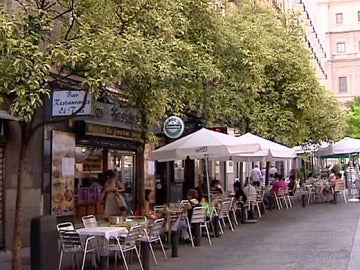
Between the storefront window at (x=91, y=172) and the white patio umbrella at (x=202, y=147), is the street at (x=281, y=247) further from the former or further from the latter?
the storefront window at (x=91, y=172)

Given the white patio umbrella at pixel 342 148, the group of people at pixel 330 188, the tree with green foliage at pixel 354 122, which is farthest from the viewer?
the tree with green foliage at pixel 354 122

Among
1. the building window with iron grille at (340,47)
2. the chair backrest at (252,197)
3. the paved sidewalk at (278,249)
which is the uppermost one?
the building window with iron grille at (340,47)

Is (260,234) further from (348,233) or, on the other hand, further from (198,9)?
(198,9)

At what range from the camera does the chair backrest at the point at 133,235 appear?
10.3m

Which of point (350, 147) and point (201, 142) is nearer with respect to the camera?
point (201, 142)

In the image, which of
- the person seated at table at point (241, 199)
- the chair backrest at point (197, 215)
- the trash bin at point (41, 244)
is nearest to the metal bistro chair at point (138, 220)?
the chair backrest at point (197, 215)

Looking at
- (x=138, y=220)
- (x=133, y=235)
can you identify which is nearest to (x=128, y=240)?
(x=133, y=235)

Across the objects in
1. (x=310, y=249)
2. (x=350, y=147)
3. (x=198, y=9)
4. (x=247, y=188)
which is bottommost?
(x=310, y=249)

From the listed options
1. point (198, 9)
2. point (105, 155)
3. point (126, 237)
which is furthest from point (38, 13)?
point (105, 155)

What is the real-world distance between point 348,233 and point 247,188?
482 cm

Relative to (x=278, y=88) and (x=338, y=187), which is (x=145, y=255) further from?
(x=338, y=187)

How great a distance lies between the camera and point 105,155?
19.0 m

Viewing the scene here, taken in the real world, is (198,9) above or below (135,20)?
above

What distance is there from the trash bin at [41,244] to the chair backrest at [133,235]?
1.48 metres
